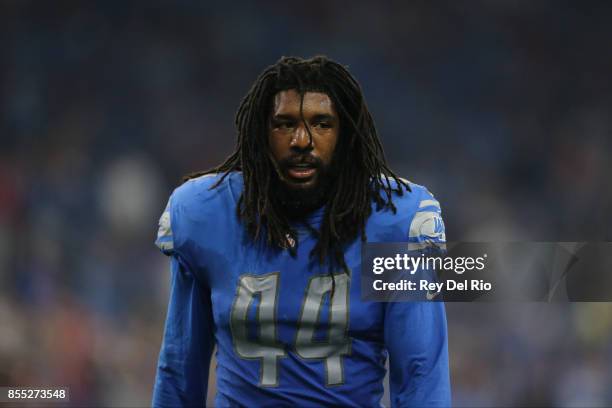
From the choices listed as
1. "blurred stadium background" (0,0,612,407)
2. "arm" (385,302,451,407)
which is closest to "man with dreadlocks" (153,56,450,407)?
"arm" (385,302,451,407)

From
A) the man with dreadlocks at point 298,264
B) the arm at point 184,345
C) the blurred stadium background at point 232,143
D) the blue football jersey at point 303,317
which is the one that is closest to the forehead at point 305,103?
the man with dreadlocks at point 298,264

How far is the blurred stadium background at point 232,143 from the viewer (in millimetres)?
3465

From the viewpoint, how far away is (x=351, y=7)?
4.22 m

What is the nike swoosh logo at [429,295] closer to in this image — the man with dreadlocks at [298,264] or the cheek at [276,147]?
the man with dreadlocks at [298,264]

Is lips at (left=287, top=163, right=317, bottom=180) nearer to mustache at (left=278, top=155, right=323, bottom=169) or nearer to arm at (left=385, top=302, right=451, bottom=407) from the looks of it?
mustache at (left=278, top=155, right=323, bottom=169)

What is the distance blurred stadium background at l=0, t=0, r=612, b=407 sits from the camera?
3465mm

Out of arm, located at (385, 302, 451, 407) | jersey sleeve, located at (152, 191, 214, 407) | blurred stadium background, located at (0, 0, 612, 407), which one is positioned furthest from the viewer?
blurred stadium background, located at (0, 0, 612, 407)

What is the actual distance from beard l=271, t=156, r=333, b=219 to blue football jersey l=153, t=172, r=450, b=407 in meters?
0.02

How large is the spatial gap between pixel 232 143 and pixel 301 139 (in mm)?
2637

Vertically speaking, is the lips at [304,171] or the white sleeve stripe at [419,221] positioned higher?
the lips at [304,171]

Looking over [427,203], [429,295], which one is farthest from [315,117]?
[429,295]

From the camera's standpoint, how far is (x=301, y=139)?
1.43 metres

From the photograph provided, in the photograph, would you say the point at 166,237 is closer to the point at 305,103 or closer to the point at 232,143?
the point at 305,103

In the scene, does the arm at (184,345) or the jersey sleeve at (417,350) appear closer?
the jersey sleeve at (417,350)
